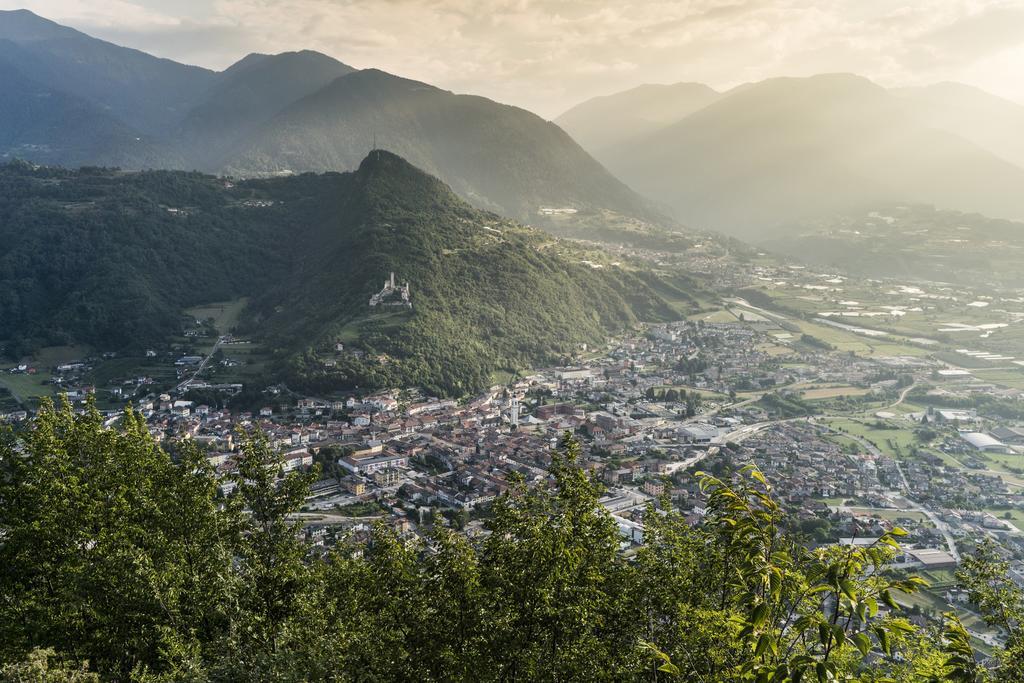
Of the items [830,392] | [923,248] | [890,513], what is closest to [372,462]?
[890,513]

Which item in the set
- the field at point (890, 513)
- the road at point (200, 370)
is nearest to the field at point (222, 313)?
the road at point (200, 370)

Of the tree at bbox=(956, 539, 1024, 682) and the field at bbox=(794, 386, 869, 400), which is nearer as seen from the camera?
the tree at bbox=(956, 539, 1024, 682)

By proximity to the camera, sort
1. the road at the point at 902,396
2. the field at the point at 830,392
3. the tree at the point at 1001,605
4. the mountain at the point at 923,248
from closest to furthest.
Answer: the tree at the point at 1001,605 → the road at the point at 902,396 → the field at the point at 830,392 → the mountain at the point at 923,248

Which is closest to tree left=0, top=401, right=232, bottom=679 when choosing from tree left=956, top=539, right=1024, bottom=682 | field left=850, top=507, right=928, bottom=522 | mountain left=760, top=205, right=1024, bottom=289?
tree left=956, top=539, right=1024, bottom=682

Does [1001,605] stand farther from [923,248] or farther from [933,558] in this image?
[923,248]

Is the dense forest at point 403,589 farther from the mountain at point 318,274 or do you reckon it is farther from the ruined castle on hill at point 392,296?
the ruined castle on hill at point 392,296

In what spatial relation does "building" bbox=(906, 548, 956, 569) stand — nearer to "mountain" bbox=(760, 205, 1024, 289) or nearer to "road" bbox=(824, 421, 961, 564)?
"road" bbox=(824, 421, 961, 564)
